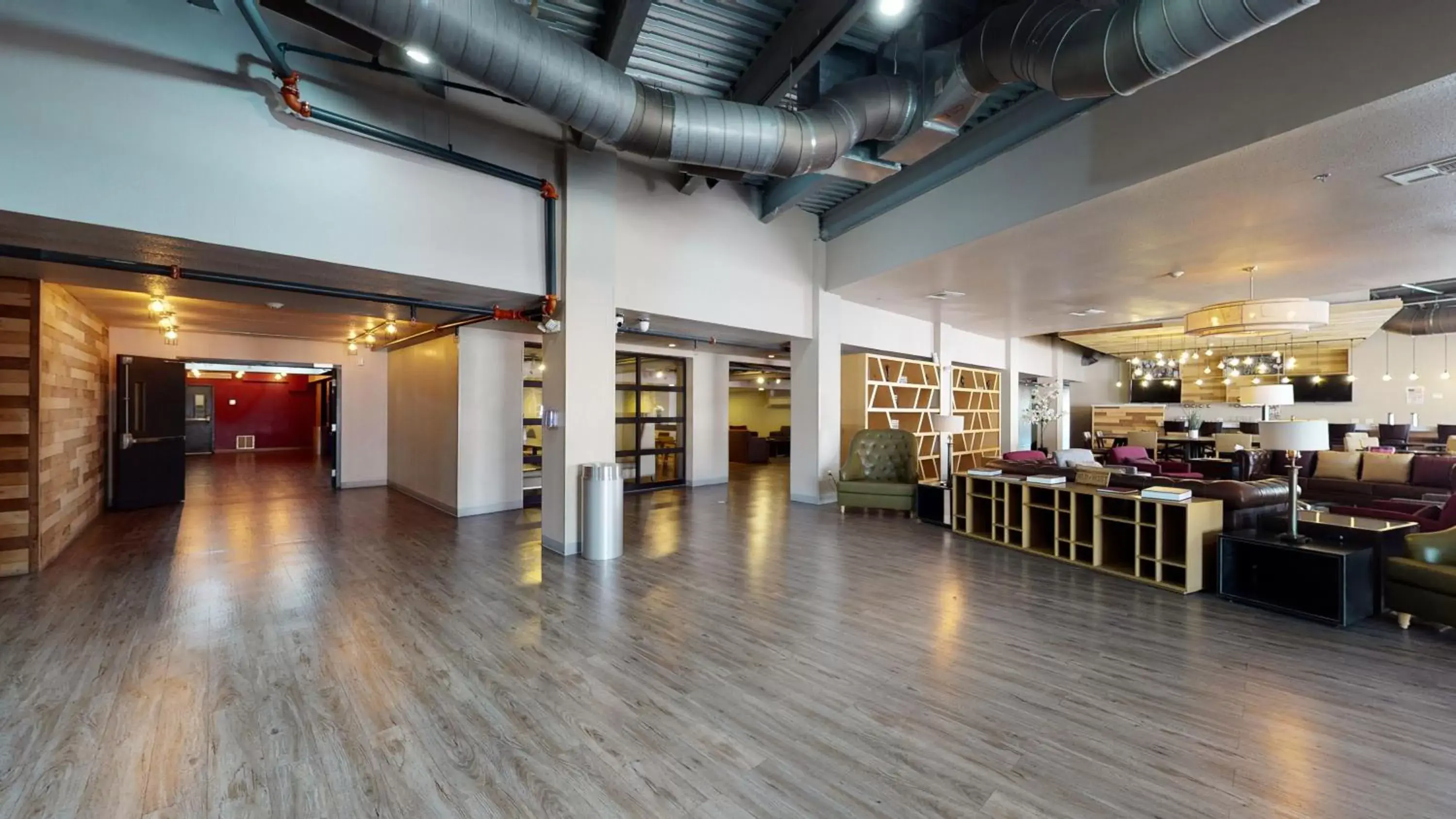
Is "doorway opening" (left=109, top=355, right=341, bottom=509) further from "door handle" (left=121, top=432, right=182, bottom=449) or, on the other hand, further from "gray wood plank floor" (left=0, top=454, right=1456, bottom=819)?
"gray wood plank floor" (left=0, top=454, right=1456, bottom=819)

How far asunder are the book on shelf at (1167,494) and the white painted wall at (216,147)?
5684mm

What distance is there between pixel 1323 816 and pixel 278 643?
4848 millimetres

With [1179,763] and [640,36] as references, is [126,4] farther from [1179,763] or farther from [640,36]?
[1179,763]

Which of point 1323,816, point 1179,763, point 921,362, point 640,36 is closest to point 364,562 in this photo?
point 640,36

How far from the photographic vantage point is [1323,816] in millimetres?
1898

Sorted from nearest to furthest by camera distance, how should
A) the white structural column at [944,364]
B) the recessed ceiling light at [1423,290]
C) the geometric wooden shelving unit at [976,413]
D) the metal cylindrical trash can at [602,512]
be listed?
the metal cylindrical trash can at [602,512], the recessed ceiling light at [1423,290], the white structural column at [944,364], the geometric wooden shelving unit at [976,413]

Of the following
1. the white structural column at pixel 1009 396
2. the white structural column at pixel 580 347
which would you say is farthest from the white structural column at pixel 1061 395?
the white structural column at pixel 580 347

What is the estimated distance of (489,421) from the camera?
725cm

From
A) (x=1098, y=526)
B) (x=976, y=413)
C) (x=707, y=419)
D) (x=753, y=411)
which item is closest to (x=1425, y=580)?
→ (x=1098, y=526)

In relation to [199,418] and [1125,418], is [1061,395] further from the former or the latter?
[199,418]

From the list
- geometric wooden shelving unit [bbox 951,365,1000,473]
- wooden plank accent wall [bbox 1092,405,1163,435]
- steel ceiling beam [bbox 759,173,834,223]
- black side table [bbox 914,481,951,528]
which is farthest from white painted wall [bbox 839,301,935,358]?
wooden plank accent wall [bbox 1092,405,1163,435]

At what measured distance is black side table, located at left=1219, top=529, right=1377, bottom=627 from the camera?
3580 millimetres

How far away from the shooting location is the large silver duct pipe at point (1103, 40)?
2.25m

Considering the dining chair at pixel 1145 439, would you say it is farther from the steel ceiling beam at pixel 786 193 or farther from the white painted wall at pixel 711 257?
the steel ceiling beam at pixel 786 193
